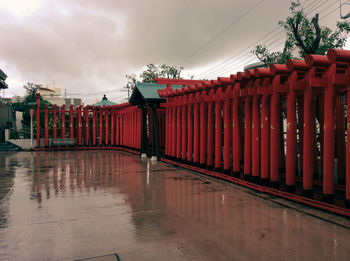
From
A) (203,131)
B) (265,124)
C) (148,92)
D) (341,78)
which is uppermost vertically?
(148,92)

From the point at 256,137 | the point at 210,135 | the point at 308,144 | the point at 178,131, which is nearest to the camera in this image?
the point at 308,144

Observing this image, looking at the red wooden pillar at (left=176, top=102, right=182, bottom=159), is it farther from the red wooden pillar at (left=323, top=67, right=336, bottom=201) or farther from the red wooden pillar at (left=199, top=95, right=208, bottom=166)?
the red wooden pillar at (left=323, top=67, right=336, bottom=201)

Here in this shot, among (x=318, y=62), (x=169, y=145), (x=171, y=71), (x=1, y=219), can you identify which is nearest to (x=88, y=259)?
(x=1, y=219)

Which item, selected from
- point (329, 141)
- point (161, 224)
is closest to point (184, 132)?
point (329, 141)

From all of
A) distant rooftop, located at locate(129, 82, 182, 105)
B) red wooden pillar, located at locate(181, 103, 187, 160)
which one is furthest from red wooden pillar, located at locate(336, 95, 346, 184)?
distant rooftop, located at locate(129, 82, 182, 105)

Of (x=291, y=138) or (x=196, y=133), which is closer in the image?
(x=291, y=138)

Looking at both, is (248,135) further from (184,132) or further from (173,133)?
(173,133)

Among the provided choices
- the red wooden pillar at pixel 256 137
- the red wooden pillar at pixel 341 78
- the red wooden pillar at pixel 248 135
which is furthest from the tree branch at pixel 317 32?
the red wooden pillar at pixel 341 78

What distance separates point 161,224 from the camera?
561 cm

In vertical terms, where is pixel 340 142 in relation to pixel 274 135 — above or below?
below

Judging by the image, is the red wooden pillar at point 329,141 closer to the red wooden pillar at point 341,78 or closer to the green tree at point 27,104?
the red wooden pillar at point 341,78

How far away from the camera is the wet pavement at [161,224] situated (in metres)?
4.37

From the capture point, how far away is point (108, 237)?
4984 mm

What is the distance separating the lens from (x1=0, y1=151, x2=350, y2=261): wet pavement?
4371mm
